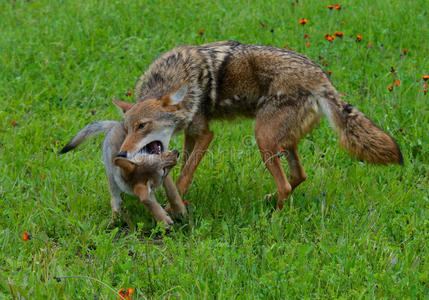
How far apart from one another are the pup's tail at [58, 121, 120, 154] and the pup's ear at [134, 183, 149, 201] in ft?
2.78

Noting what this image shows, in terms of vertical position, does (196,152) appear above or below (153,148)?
below

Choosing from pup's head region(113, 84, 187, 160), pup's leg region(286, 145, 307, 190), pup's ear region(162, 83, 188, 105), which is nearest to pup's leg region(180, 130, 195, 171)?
pup's head region(113, 84, 187, 160)

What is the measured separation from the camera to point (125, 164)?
4.09 meters

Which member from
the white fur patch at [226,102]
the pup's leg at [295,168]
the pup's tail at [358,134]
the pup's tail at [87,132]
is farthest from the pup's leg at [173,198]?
the pup's tail at [358,134]

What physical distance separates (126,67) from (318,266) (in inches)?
174

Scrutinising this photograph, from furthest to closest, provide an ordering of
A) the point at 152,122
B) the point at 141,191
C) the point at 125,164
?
the point at 152,122 → the point at 141,191 → the point at 125,164

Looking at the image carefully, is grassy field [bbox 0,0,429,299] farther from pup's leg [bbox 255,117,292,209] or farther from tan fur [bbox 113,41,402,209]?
tan fur [bbox 113,41,402,209]

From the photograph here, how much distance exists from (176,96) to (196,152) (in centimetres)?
58

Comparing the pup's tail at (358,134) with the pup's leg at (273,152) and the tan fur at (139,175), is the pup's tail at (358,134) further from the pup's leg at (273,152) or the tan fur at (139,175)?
the tan fur at (139,175)

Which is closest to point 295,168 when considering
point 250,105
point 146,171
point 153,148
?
point 250,105

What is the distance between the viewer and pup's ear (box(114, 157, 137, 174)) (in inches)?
159

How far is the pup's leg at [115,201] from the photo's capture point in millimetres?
4594

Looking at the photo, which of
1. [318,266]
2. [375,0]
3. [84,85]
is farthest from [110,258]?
[375,0]

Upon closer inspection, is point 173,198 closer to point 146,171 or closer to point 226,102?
point 146,171
